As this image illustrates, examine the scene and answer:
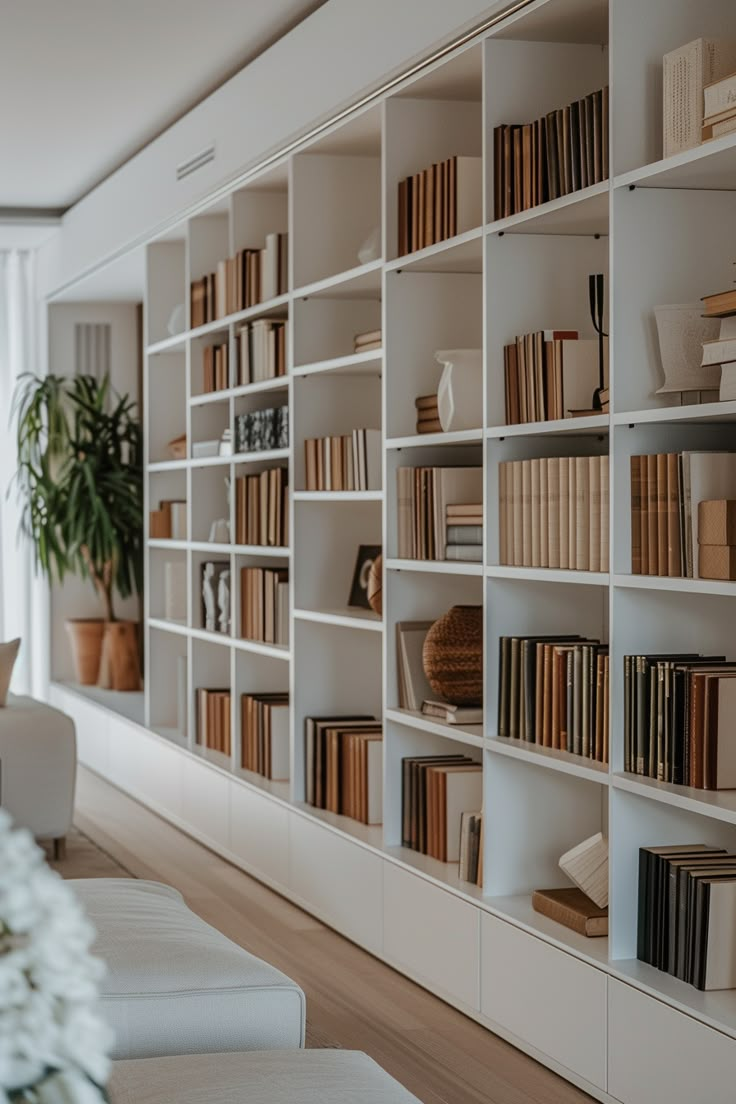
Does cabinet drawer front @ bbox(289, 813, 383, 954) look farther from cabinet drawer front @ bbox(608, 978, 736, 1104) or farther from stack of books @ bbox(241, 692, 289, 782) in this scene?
cabinet drawer front @ bbox(608, 978, 736, 1104)

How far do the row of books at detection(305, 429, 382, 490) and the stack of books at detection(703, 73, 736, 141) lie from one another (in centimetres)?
195

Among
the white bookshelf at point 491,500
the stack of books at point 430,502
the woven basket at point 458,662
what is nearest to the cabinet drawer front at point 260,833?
the white bookshelf at point 491,500

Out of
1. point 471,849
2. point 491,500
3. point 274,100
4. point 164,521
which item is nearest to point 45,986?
point 491,500

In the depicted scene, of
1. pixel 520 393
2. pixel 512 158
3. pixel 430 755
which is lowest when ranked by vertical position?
pixel 430 755

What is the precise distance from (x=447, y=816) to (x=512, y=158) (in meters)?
1.80

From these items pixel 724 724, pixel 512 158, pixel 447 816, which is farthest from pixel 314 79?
pixel 724 724

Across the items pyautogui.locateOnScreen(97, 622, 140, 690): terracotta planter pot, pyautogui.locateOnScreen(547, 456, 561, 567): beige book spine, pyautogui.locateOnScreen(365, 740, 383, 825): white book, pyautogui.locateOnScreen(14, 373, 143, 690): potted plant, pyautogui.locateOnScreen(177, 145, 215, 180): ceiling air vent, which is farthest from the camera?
pyautogui.locateOnScreen(97, 622, 140, 690): terracotta planter pot

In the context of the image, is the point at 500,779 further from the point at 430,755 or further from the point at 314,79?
the point at 314,79

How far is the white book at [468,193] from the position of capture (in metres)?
4.13

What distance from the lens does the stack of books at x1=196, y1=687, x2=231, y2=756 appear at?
6.24m

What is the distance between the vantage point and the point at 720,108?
2.98m

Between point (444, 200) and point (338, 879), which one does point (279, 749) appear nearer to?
point (338, 879)

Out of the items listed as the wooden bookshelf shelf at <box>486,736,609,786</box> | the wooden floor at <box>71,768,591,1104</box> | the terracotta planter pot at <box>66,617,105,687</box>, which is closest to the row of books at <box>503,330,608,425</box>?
the wooden bookshelf shelf at <box>486,736,609,786</box>

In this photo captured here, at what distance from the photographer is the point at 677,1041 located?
298cm
